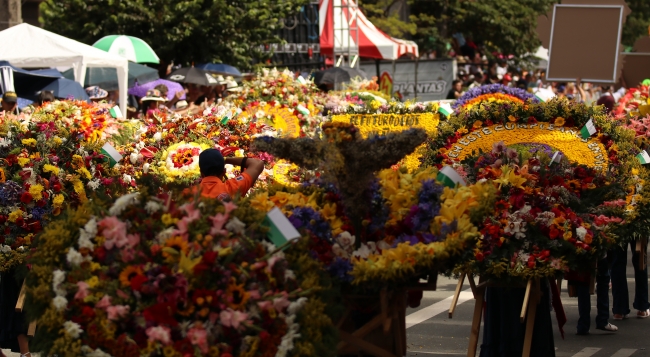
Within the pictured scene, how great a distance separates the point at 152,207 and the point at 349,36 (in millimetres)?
21212

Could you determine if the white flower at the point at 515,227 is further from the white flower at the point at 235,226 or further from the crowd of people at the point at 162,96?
the crowd of people at the point at 162,96

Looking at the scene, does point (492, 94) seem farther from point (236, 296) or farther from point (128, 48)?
point (236, 296)

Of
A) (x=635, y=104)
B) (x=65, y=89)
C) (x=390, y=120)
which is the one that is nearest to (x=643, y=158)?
(x=635, y=104)

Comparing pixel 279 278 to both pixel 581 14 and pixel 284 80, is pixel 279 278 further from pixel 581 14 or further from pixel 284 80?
pixel 581 14

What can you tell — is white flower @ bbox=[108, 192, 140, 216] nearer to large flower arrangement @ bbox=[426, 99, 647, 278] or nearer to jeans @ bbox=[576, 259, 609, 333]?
large flower arrangement @ bbox=[426, 99, 647, 278]

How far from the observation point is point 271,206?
6336 millimetres

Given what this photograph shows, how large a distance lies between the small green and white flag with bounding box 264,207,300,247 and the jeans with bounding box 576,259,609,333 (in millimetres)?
5400

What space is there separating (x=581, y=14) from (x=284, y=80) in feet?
16.4

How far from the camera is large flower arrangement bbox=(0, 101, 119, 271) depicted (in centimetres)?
861

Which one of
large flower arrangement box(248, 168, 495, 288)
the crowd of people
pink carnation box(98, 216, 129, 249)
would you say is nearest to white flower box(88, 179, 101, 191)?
large flower arrangement box(248, 168, 495, 288)

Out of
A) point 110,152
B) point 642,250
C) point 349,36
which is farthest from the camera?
point 349,36

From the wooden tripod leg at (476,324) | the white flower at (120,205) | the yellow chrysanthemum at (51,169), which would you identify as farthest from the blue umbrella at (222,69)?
the white flower at (120,205)

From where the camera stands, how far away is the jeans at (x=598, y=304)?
10.4 m

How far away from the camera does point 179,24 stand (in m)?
26.4
